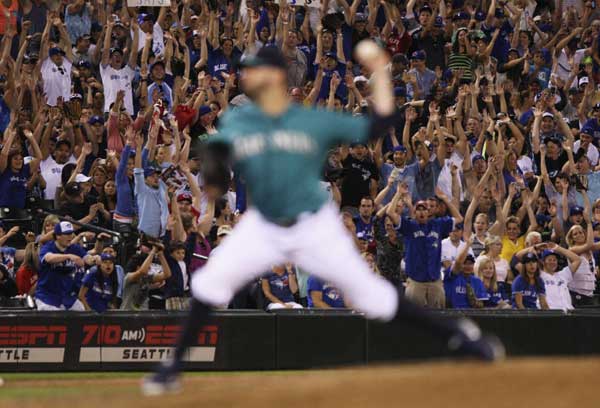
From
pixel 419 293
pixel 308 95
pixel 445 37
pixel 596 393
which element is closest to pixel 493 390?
pixel 596 393

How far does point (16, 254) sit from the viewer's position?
50.2ft

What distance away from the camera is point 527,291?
15.7 metres

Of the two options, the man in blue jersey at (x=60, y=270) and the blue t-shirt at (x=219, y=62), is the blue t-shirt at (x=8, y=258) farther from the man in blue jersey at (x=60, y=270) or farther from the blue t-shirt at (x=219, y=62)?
the blue t-shirt at (x=219, y=62)

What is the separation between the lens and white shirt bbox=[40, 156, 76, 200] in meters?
16.8

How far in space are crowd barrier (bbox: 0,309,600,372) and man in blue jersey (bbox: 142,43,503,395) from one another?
5.69m

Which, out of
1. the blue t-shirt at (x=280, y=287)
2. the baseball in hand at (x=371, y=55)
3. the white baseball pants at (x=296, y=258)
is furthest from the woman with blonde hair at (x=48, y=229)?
the baseball in hand at (x=371, y=55)

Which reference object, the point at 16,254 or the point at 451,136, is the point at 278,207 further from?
the point at 451,136

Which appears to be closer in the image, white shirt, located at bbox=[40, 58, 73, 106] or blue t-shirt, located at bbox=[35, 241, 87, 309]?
blue t-shirt, located at bbox=[35, 241, 87, 309]

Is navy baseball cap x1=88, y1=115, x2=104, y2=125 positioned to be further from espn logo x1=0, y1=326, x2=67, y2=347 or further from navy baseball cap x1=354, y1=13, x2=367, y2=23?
navy baseball cap x1=354, y1=13, x2=367, y2=23

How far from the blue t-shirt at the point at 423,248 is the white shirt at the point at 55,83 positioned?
246 inches

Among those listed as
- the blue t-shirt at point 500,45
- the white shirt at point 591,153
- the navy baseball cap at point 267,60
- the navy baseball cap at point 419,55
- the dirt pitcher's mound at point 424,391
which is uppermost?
the blue t-shirt at point 500,45

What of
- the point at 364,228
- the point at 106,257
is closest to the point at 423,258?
the point at 364,228

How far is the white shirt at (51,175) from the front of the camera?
16797 millimetres

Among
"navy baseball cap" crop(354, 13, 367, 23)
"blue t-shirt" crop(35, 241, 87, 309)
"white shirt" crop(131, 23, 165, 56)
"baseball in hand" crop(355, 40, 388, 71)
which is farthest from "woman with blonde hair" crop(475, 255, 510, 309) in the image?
"baseball in hand" crop(355, 40, 388, 71)
